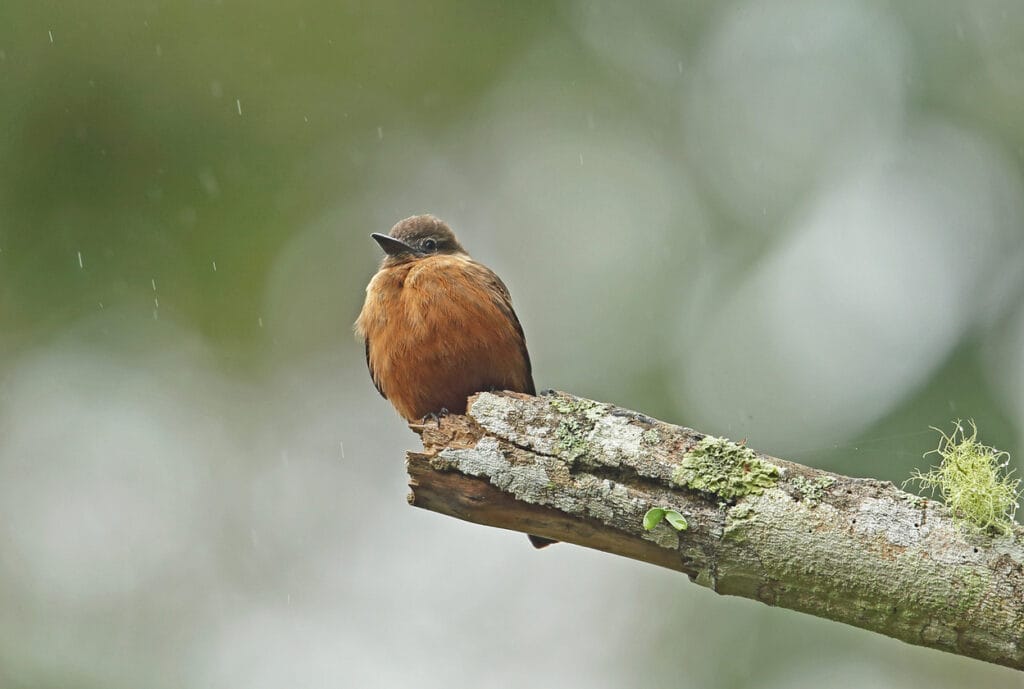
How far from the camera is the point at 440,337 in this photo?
16.5ft

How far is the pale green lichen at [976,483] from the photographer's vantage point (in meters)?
3.04

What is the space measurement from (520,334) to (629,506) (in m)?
2.12

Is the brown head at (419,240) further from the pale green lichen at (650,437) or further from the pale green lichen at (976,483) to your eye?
the pale green lichen at (976,483)

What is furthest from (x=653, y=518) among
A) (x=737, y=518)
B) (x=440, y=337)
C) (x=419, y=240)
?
(x=419, y=240)

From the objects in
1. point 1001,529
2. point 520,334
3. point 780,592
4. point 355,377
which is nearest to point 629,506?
point 780,592

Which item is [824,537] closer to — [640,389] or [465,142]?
[640,389]

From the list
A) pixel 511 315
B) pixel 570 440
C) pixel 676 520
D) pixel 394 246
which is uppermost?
pixel 394 246

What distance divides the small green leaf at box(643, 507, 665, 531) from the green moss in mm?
111

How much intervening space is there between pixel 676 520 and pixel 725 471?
0.72ft

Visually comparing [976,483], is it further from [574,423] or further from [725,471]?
[574,423]

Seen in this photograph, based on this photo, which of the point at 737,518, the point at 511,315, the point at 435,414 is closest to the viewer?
the point at 737,518

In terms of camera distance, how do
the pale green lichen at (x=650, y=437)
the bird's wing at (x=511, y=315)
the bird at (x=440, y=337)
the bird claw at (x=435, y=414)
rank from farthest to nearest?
the bird's wing at (x=511, y=315) → the bird at (x=440, y=337) → the bird claw at (x=435, y=414) → the pale green lichen at (x=650, y=437)

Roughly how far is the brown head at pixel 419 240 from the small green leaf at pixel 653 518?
9.64ft

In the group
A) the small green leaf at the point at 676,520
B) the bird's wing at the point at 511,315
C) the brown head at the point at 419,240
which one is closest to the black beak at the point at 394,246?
the brown head at the point at 419,240
